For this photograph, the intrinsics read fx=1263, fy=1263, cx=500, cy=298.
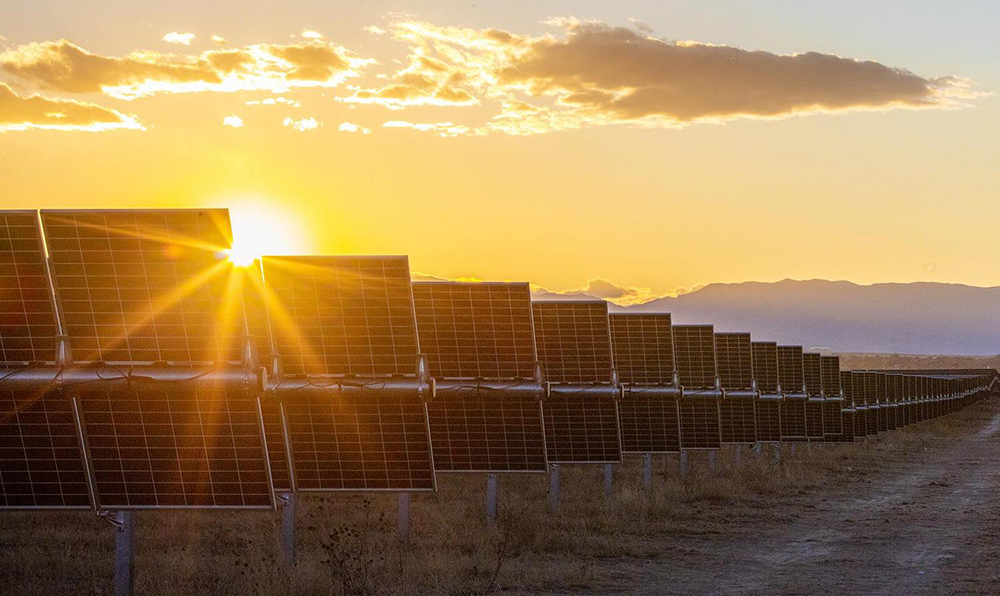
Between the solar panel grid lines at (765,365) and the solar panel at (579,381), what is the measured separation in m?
24.9

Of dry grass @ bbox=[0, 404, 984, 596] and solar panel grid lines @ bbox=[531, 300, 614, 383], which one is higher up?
solar panel grid lines @ bbox=[531, 300, 614, 383]

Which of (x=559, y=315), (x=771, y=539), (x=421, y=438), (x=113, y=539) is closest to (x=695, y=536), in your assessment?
(x=771, y=539)

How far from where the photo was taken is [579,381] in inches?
1201

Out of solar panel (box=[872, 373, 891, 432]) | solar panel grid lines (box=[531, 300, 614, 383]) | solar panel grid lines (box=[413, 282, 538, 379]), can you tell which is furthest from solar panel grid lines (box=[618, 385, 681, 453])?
solar panel (box=[872, 373, 891, 432])

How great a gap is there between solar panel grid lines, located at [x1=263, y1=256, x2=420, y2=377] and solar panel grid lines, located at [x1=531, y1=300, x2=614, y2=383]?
9.22m

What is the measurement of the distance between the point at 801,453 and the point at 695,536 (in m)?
36.0

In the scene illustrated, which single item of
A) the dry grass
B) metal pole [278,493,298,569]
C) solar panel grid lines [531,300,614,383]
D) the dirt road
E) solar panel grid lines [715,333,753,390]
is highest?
solar panel grid lines [531,300,614,383]

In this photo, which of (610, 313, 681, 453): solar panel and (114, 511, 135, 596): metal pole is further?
(610, 313, 681, 453): solar panel

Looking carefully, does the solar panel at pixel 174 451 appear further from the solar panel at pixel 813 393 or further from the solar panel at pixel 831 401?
the solar panel at pixel 831 401

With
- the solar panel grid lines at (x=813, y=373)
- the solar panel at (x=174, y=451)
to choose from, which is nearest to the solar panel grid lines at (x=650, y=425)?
the solar panel at (x=174, y=451)

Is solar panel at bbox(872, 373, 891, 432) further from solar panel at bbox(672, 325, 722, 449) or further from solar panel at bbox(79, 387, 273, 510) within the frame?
solar panel at bbox(79, 387, 273, 510)

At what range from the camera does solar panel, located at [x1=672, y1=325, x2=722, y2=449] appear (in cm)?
4306

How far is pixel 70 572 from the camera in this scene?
21.4m

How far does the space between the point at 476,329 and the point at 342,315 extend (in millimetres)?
5199
